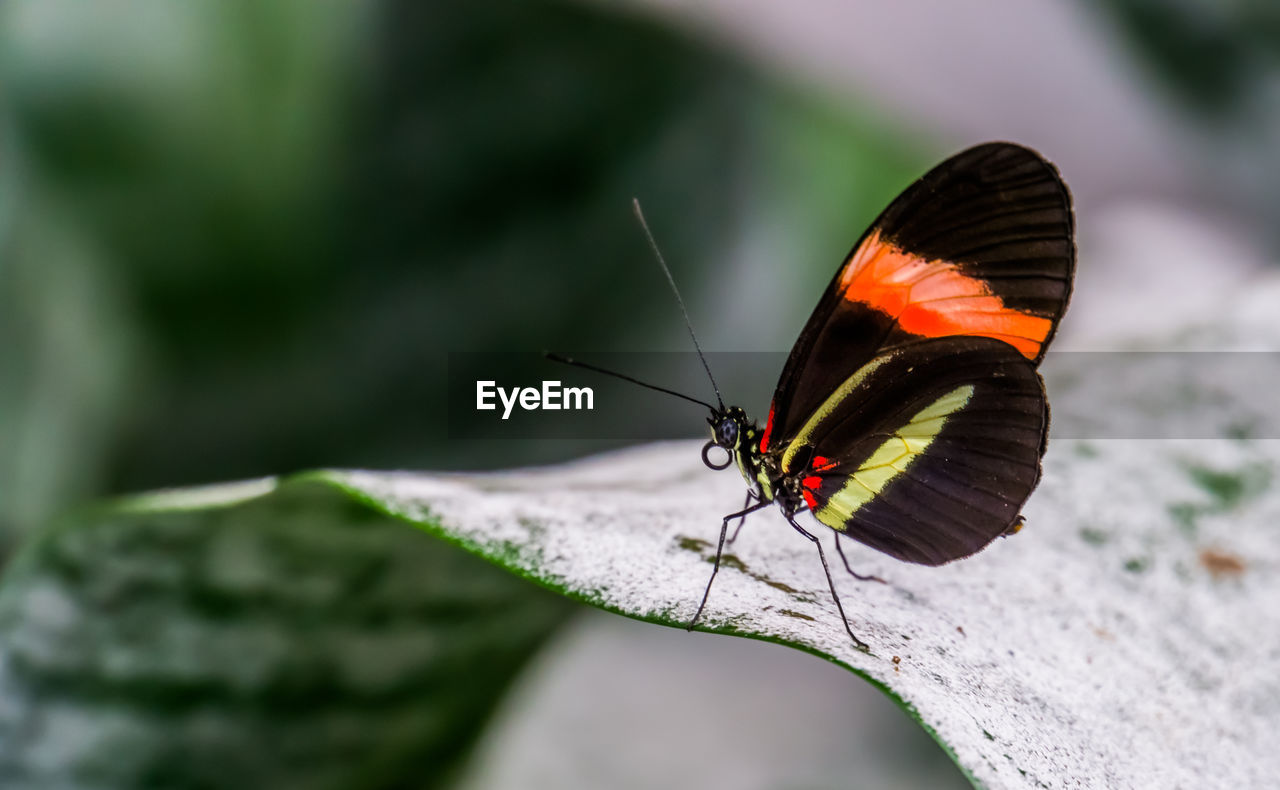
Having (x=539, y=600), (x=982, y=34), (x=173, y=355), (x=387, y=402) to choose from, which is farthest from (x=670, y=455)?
(x=982, y=34)

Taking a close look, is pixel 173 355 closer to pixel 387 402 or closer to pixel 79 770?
pixel 387 402

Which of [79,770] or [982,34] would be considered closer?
[79,770]

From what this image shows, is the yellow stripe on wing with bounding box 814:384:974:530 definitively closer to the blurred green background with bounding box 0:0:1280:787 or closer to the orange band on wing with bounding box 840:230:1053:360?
the orange band on wing with bounding box 840:230:1053:360

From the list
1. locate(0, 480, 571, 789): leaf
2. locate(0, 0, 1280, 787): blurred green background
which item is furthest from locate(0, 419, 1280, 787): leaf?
locate(0, 0, 1280, 787): blurred green background

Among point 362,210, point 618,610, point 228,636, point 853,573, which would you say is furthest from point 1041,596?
point 362,210

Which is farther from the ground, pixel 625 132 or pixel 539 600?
pixel 625 132

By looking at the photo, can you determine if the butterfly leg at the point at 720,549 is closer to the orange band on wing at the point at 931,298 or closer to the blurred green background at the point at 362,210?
the orange band on wing at the point at 931,298

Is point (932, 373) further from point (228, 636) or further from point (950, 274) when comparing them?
point (228, 636)
